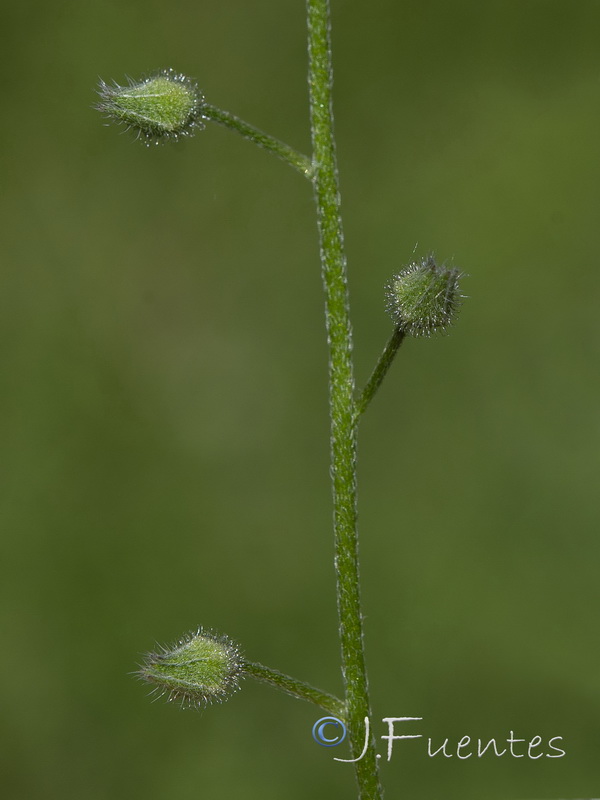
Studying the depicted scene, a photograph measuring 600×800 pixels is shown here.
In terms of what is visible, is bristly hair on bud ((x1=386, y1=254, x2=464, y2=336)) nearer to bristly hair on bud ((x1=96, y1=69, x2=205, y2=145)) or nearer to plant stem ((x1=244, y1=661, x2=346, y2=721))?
bristly hair on bud ((x1=96, y1=69, x2=205, y2=145))

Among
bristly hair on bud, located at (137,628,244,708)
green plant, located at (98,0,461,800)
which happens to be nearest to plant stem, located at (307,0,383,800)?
green plant, located at (98,0,461,800)

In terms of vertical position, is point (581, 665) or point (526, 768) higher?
point (581, 665)

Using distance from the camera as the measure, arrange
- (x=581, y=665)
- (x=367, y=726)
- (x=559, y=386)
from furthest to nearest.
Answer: (x=559, y=386)
(x=581, y=665)
(x=367, y=726)

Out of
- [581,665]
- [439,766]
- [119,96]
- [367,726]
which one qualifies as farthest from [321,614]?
[119,96]

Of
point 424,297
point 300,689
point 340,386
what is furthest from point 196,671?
point 424,297

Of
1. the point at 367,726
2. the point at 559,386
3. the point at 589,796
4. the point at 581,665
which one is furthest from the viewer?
the point at 559,386

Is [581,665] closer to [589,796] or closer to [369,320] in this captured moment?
[589,796]

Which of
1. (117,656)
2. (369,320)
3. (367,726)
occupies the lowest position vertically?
(117,656)

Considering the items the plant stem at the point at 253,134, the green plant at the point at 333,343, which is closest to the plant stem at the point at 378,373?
the green plant at the point at 333,343
